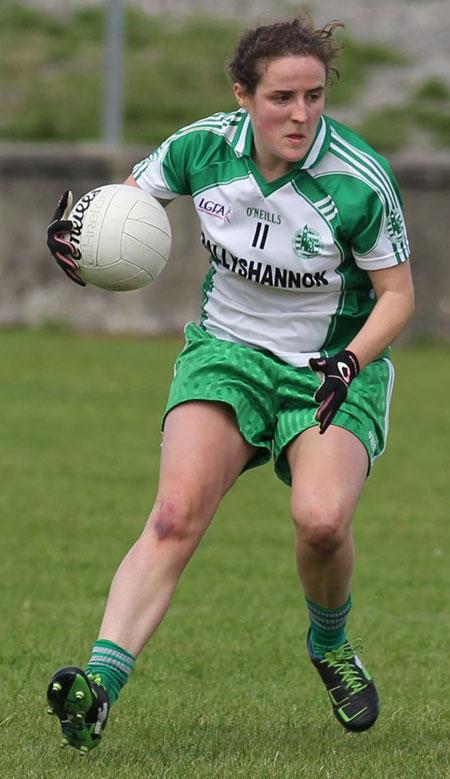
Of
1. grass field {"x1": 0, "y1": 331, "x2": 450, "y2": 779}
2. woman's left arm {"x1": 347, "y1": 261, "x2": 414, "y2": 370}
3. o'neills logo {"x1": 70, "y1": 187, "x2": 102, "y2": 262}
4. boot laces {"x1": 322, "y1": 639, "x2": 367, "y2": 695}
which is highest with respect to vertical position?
o'neills logo {"x1": 70, "y1": 187, "x2": 102, "y2": 262}

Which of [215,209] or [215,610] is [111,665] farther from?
[215,610]

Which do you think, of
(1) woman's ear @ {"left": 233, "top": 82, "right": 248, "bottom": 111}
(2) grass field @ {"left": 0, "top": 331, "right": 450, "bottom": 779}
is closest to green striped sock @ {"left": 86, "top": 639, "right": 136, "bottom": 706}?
(2) grass field @ {"left": 0, "top": 331, "right": 450, "bottom": 779}

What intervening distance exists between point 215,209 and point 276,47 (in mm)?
553

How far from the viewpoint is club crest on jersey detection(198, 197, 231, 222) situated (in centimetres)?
478

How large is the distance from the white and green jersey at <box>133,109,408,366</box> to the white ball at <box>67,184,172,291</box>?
5.5 inches

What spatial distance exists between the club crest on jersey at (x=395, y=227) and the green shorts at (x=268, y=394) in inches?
17.6

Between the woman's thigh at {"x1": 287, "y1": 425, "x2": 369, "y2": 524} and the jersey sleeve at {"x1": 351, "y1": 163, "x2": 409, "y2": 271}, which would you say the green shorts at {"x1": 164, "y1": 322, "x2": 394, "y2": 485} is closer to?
the woman's thigh at {"x1": 287, "y1": 425, "x2": 369, "y2": 524}

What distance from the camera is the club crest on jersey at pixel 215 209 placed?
4777 mm

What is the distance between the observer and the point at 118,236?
15.6 ft

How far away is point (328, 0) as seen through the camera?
2344cm

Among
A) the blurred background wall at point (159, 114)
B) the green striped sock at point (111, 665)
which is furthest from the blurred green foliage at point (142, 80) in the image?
the green striped sock at point (111, 665)

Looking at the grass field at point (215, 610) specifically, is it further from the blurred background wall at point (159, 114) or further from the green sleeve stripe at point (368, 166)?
the blurred background wall at point (159, 114)

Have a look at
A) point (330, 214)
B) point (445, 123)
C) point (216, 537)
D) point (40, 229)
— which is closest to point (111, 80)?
point (40, 229)

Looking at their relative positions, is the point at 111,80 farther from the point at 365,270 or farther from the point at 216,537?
the point at 365,270
